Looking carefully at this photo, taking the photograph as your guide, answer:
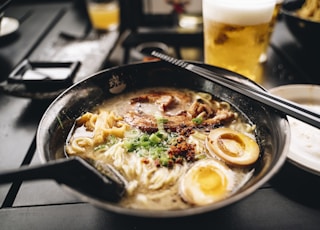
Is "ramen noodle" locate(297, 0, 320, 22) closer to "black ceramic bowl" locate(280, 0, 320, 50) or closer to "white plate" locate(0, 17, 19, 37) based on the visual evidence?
"black ceramic bowl" locate(280, 0, 320, 50)

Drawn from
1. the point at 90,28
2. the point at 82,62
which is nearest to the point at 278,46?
the point at 82,62

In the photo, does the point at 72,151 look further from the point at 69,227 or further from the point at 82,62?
the point at 82,62

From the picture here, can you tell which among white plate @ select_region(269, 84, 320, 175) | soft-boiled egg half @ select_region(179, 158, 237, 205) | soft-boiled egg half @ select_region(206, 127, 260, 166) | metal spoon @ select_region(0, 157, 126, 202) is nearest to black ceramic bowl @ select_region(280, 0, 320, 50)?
white plate @ select_region(269, 84, 320, 175)

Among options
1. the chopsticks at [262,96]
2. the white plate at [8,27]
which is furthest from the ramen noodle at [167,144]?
the white plate at [8,27]

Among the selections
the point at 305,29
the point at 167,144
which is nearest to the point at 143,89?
the point at 167,144

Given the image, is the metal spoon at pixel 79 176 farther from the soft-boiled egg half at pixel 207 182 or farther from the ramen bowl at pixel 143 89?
the soft-boiled egg half at pixel 207 182

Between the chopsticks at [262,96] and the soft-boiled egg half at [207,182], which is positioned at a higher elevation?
the chopsticks at [262,96]

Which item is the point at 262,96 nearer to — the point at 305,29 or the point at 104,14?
the point at 305,29
